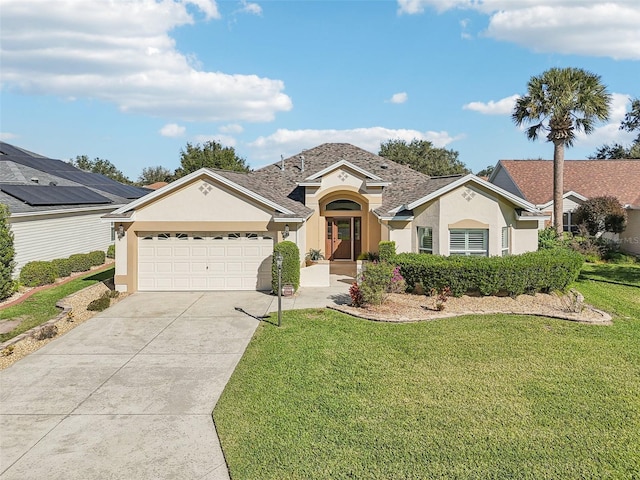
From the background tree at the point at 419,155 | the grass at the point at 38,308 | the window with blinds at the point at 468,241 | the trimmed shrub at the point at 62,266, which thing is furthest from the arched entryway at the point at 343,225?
the background tree at the point at 419,155

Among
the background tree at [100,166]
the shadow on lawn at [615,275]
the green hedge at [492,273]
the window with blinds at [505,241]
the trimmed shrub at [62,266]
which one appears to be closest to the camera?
the green hedge at [492,273]

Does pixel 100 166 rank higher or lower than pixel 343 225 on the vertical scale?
higher

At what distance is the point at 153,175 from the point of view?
9019 centimetres

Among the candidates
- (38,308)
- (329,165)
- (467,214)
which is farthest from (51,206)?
(467,214)

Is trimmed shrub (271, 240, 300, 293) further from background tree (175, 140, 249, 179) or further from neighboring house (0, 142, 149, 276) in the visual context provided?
background tree (175, 140, 249, 179)

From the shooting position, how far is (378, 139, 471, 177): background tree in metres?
→ 57.7

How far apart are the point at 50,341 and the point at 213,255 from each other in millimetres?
7199

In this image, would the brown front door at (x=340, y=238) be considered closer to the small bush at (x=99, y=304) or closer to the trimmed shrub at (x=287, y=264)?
the trimmed shrub at (x=287, y=264)

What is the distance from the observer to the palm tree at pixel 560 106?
2339 centimetres

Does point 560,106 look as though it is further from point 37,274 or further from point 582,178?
point 37,274

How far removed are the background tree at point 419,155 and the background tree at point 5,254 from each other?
46072 millimetres

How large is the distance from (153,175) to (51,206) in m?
72.3

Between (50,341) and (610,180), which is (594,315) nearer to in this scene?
(50,341)

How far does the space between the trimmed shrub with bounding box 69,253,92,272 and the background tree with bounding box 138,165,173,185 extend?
68.4m
